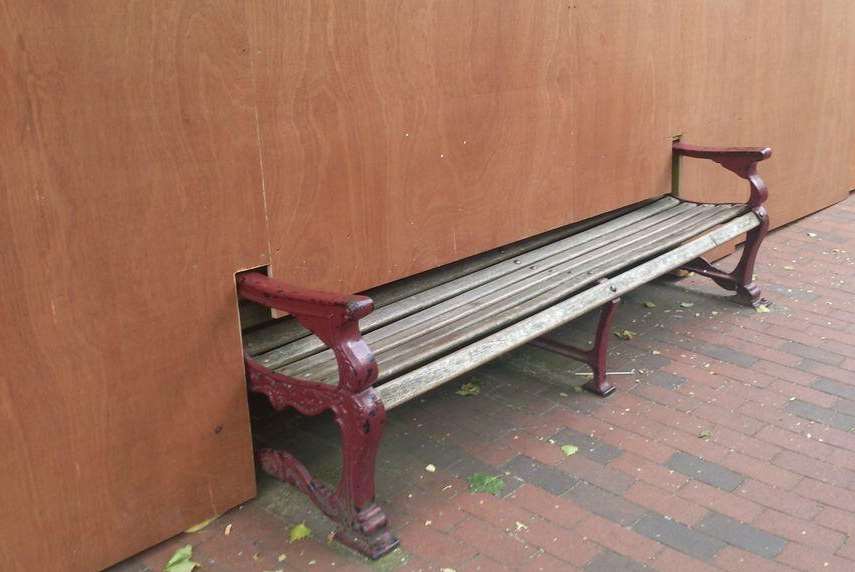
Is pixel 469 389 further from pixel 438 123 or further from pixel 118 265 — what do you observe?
pixel 118 265

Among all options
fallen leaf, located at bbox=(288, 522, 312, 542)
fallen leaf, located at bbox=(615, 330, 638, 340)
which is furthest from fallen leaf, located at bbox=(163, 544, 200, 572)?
fallen leaf, located at bbox=(615, 330, 638, 340)

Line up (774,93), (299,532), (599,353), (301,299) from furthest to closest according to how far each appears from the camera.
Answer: (774,93) < (599,353) < (299,532) < (301,299)

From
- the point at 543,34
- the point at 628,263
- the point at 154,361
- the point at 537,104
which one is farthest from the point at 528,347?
the point at 154,361

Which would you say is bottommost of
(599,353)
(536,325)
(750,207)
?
(599,353)

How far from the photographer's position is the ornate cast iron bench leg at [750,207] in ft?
16.6

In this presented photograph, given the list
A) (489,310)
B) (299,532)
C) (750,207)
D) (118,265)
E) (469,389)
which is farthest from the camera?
→ (750,207)

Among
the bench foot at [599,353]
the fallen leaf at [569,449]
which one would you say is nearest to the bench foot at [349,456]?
the fallen leaf at [569,449]

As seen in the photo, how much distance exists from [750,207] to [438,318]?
7.80 ft

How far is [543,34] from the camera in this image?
13.6 ft

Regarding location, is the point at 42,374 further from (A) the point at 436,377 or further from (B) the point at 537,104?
(B) the point at 537,104

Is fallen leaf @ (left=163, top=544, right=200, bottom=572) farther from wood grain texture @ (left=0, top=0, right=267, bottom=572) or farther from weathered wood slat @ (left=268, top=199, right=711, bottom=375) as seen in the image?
weathered wood slat @ (left=268, top=199, right=711, bottom=375)

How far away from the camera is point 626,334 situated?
4840 mm

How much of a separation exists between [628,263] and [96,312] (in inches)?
97.3

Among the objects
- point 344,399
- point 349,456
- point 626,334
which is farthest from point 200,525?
point 626,334
